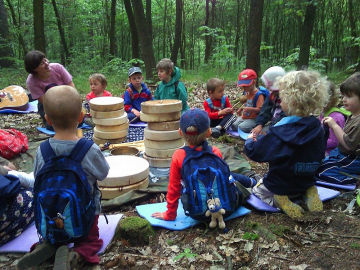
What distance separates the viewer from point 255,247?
2641mm

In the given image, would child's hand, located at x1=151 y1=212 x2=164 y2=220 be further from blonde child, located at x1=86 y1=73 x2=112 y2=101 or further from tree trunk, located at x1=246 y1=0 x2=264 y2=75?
tree trunk, located at x1=246 y1=0 x2=264 y2=75

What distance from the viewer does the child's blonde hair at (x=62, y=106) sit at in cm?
217

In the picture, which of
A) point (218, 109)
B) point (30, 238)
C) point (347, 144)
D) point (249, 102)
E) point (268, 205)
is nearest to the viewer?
point (30, 238)

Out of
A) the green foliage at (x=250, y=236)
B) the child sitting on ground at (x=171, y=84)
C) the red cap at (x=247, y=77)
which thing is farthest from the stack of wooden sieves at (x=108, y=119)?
the green foliage at (x=250, y=236)

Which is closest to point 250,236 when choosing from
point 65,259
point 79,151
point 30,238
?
point 65,259

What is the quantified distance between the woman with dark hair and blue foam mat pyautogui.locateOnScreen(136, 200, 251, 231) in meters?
3.67

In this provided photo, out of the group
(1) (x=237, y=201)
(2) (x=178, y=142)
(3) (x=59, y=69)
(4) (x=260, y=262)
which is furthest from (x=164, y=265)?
(3) (x=59, y=69)

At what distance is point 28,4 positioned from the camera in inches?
790

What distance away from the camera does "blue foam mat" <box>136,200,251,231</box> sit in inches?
117

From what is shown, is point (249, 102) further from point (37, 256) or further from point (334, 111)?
point (37, 256)

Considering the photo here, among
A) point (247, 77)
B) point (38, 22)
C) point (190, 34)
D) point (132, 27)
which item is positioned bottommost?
point (247, 77)

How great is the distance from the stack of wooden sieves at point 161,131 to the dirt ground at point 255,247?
1.59 m

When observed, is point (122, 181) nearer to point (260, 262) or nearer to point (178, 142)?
point (178, 142)

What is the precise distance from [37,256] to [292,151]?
230 cm
